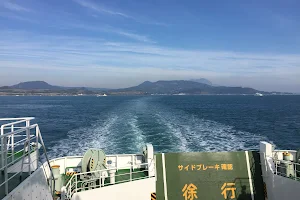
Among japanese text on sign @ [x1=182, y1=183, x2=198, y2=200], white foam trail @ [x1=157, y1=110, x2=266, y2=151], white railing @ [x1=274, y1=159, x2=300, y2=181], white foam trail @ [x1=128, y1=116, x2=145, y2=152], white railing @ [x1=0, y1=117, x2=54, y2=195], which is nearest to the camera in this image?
white railing @ [x1=0, y1=117, x2=54, y2=195]

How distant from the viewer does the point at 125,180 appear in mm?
10641

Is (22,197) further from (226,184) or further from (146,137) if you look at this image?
(146,137)

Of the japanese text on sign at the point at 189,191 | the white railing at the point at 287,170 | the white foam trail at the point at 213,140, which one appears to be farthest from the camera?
the white foam trail at the point at 213,140

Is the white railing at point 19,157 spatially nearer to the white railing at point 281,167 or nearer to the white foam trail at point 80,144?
the white railing at point 281,167

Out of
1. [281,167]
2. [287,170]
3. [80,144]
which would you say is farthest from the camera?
[80,144]

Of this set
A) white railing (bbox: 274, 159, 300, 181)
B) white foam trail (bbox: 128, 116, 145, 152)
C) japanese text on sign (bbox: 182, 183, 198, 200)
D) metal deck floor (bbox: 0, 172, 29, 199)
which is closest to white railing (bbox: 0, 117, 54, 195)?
metal deck floor (bbox: 0, 172, 29, 199)

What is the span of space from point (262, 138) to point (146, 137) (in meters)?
16.0

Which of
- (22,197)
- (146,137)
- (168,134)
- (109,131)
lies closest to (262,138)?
(168,134)

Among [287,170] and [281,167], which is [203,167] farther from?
[287,170]

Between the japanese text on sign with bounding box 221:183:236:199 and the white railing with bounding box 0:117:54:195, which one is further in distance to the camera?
the japanese text on sign with bounding box 221:183:236:199

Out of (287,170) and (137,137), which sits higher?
(287,170)

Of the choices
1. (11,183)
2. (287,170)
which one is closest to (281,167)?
(287,170)

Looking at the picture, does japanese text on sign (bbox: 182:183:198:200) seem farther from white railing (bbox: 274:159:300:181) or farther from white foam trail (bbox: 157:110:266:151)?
white foam trail (bbox: 157:110:266:151)

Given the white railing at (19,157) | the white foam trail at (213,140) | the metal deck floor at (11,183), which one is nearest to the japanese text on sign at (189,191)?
the white railing at (19,157)
